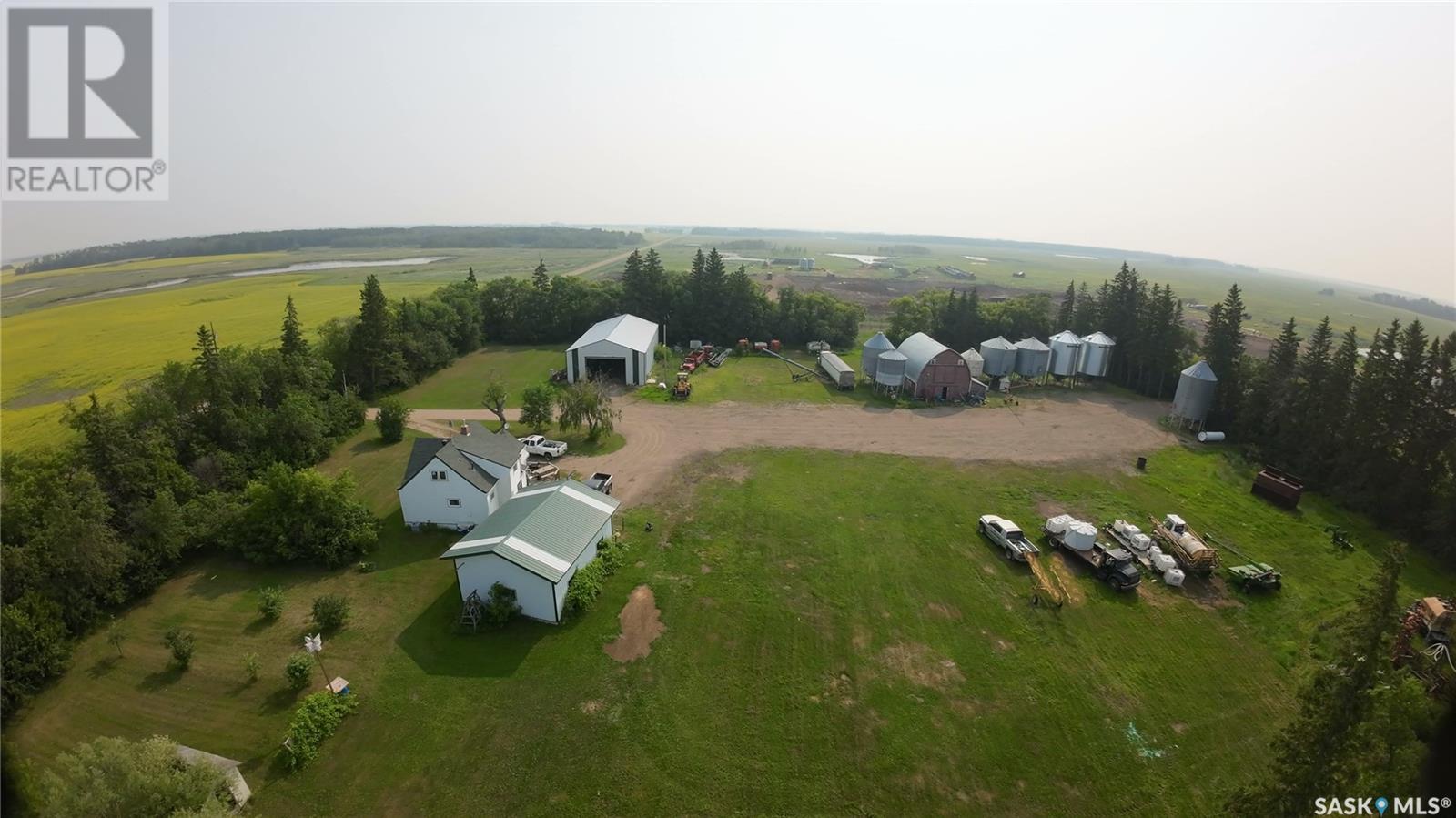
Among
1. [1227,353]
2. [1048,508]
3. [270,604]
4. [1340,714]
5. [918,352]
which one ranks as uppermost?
[1227,353]

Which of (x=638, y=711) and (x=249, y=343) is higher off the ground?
(x=249, y=343)

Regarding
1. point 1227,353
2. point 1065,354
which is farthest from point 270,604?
point 1227,353

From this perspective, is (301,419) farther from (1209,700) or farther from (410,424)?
(1209,700)

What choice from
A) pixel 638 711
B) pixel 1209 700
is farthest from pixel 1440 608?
pixel 638 711

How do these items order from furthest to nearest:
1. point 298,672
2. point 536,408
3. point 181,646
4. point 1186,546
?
1. point 536,408
2. point 1186,546
3. point 181,646
4. point 298,672

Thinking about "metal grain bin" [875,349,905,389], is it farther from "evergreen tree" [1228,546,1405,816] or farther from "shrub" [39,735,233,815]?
"shrub" [39,735,233,815]

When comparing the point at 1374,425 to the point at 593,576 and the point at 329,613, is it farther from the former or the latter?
the point at 329,613
